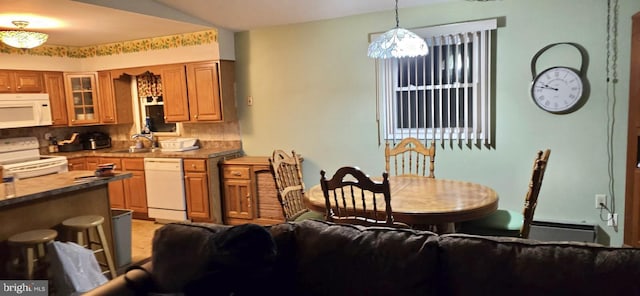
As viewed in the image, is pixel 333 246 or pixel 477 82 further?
pixel 477 82

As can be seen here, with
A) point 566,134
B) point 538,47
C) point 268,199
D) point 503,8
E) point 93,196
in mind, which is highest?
point 503,8

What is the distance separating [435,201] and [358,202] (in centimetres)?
47

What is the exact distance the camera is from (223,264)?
154cm

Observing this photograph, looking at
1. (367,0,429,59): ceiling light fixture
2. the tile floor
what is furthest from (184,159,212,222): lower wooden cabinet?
(367,0,429,59): ceiling light fixture

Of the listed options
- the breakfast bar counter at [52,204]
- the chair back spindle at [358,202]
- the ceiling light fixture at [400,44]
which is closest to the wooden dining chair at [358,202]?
the chair back spindle at [358,202]

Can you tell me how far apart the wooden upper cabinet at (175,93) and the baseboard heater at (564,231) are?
12.7 ft

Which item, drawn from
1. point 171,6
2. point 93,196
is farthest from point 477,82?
point 93,196

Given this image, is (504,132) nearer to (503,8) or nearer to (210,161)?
(503,8)

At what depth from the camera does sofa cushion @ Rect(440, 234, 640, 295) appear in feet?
4.06

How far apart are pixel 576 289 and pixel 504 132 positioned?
2671 mm

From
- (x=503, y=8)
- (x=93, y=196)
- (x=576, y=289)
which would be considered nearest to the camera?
(x=576, y=289)

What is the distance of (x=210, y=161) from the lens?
4602 mm

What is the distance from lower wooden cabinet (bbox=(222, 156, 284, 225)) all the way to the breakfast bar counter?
134cm

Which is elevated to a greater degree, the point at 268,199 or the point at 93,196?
the point at 93,196
